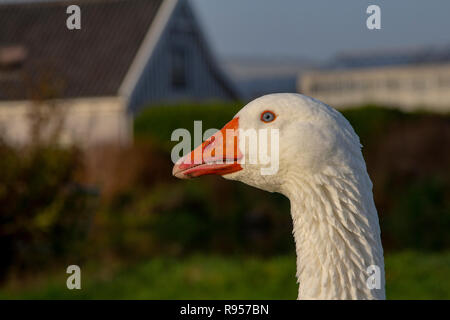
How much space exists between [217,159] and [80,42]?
23.2m

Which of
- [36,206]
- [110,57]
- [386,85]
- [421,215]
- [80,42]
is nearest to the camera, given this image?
[36,206]

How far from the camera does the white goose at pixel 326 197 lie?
305 cm

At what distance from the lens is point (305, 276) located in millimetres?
3119

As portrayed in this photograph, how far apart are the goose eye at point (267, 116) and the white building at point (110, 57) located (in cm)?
1919

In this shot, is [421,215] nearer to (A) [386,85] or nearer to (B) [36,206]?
(B) [36,206]

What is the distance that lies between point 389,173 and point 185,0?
13842mm

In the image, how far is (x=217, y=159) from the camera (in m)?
3.32

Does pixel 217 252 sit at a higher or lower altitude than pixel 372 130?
lower

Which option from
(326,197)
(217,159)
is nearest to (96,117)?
(217,159)

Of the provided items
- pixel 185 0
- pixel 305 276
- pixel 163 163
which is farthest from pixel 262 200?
pixel 305 276

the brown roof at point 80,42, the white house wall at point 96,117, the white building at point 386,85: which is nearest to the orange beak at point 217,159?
the white house wall at point 96,117

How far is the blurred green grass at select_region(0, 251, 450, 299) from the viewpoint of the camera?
28.3 feet

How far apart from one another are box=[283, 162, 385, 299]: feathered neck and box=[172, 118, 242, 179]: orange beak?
0.39 meters

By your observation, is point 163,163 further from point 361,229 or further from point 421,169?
point 361,229
